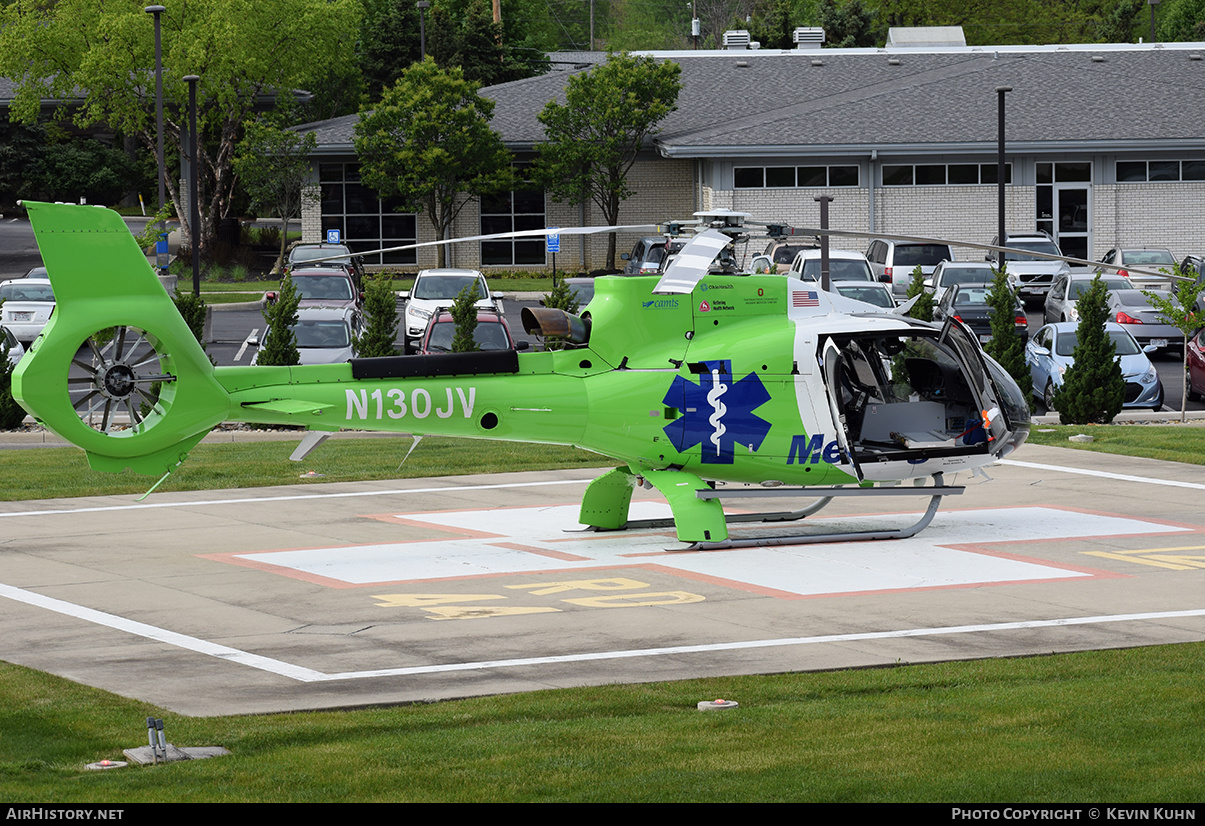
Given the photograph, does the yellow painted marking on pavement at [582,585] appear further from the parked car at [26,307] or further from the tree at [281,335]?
the parked car at [26,307]

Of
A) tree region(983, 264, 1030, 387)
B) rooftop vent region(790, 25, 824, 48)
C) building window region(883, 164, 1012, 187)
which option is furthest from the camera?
rooftop vent region(790, 25, 824, 48)

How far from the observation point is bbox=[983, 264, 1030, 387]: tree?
25.6m

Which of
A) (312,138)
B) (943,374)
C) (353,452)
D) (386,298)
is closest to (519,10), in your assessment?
(312,138)

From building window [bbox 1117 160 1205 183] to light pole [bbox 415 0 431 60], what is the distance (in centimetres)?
2679

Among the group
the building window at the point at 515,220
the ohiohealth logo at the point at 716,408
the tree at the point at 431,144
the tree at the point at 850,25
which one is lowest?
the ohiohealth logo at the point at 716,408

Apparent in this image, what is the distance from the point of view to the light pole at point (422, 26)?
206 ft

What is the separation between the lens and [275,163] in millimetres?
53344

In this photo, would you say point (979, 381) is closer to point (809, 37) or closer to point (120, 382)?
point (120, 382)

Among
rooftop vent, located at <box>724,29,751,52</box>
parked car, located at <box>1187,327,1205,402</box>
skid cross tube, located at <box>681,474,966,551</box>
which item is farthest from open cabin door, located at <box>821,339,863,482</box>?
rooftop vent, located at <box>724,29,751,52</box>

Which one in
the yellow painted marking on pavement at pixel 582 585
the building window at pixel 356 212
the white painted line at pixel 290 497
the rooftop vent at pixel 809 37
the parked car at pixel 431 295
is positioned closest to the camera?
the yellow painted marking on pavement at pixel 582 585

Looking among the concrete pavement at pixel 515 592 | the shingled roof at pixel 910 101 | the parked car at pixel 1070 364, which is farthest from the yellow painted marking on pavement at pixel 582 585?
the shingled roof at pixel 910 101

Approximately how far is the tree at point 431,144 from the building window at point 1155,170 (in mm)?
20738

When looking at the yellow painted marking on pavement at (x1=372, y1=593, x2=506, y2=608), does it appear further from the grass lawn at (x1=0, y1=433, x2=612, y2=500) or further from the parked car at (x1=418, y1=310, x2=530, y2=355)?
the parked car at (x1=418, y1=310, x2=530, y2=355)

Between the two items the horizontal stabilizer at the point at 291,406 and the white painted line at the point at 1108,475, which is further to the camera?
the white painted line at the point at 1108,475
